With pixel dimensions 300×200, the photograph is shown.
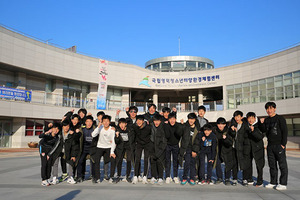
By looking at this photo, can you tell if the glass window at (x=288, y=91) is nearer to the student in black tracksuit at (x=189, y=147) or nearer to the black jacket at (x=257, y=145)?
the black jacket at (x=257, y=145)

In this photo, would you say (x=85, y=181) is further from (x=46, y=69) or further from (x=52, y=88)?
(x=52, y=88)

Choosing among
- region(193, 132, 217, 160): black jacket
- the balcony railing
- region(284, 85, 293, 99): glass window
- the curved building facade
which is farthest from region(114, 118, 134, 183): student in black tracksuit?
region(284, 85, 293, 99): glass window

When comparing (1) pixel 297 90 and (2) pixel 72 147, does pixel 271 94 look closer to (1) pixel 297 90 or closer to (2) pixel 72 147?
(1) pixel 297 90

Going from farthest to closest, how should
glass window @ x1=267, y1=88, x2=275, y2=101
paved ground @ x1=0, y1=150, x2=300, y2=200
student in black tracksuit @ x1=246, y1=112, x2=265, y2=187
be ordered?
glass window @ x1=267, y1=88, x2=275, y2=101, student in black tracksuit @ x1=246, y1=112, x2=265, y2=187, paved ground @ x1=0, y1=150, x2=300, y2=200

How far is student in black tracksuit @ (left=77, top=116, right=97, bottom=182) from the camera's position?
646 centimetres

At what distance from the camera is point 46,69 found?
23.8m

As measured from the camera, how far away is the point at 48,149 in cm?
612

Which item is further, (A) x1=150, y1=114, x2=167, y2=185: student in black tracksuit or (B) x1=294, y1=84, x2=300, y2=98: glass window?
(B) x1=294, y1=84, x2=300, y2=98: glass window

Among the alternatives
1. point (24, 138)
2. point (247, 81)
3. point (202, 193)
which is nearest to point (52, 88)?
point (24, 138)

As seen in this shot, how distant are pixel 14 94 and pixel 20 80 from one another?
306cm

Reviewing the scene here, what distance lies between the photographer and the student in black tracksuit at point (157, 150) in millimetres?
6328

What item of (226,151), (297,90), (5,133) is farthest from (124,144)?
(297,90)

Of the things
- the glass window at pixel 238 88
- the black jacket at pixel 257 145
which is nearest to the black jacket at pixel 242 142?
the black jacket at pixel 257 145

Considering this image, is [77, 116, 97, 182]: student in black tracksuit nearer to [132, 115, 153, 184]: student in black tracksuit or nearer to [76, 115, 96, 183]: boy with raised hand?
[76, 115, 96, 183]: boy with raised hand
